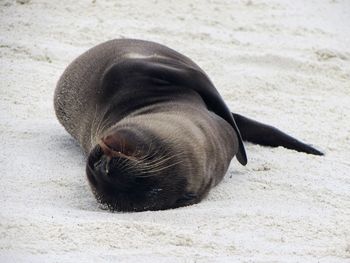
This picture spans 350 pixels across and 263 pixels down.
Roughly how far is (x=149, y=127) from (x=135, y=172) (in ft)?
1.14

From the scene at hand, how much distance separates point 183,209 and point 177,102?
0.80 meters

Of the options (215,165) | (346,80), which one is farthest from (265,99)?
(215,165)

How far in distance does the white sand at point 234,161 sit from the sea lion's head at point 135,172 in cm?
7

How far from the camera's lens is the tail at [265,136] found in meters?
5.77

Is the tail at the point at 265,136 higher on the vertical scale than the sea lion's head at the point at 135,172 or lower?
lower

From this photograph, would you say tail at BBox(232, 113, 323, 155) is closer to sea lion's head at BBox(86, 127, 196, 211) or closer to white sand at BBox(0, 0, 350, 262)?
white sand at BBox(0, 0, 350, 262)

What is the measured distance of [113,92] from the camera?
520 centimetres

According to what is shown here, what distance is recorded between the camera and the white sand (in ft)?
12.8

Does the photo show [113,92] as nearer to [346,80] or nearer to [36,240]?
[36,240]

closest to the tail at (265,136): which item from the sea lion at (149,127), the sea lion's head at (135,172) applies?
the sea lion at (149,127)

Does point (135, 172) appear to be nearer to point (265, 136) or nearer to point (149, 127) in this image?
point (149, 127)

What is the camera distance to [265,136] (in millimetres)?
5824

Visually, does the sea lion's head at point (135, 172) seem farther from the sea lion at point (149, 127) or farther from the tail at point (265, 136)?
the tail at point (265, 136)

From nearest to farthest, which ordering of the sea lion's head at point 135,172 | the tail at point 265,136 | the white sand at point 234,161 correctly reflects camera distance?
the white sand at point 234,161
the sea lion's head at point 135,172
the tail at point 265,136
